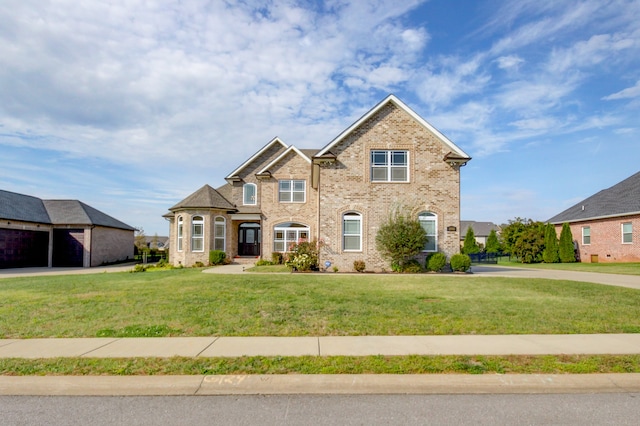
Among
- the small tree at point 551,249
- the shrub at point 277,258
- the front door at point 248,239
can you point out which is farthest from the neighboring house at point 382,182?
the small tree at point 551,249

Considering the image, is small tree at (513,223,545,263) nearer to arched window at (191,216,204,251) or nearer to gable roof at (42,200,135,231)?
arched window at (191,216,204,251)

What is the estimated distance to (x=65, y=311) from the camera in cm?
901

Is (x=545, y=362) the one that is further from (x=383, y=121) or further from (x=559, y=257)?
(x=559, y=257)

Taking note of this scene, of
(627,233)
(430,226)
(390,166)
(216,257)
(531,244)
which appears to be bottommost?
(216,257)

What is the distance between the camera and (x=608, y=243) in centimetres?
2977

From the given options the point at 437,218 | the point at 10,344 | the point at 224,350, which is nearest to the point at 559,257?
the point at 437,218

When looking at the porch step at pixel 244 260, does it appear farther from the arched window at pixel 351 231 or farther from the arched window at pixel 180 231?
the arched window at pixel 351 231

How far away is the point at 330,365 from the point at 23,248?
2997 cm

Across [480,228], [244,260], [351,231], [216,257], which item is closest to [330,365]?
[351,231]

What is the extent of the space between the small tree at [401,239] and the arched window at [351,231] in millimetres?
1104

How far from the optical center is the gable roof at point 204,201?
25.4 metres

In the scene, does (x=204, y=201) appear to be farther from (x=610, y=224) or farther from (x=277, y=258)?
(x=610, y=224)

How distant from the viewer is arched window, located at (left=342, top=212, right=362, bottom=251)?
19906mm

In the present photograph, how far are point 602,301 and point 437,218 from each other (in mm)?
9664
